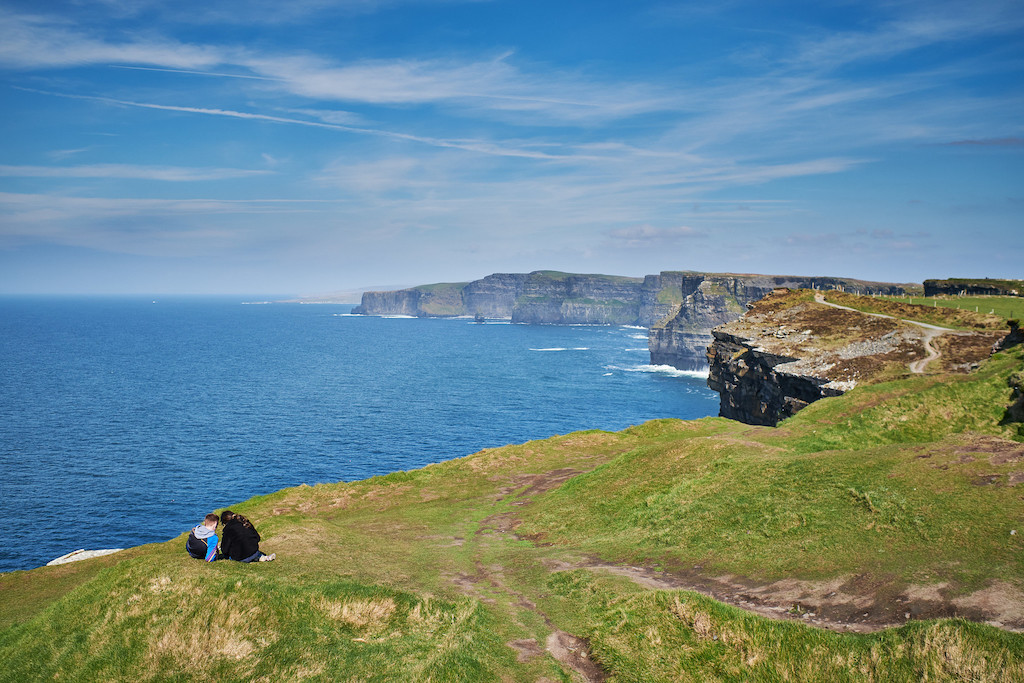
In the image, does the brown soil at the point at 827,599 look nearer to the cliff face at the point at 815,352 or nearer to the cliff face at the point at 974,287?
the cliff face at the point at 815,352

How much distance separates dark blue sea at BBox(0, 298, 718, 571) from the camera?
6188 cm

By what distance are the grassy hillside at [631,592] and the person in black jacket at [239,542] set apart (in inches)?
32.9

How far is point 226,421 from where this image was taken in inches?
3949

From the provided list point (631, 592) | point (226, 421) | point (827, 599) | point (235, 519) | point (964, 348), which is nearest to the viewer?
point (827, 599)

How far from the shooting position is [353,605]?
56.2 ft

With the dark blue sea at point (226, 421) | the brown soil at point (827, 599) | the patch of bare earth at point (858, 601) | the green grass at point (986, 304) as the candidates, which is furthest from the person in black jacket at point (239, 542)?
the green grass at point (986, 304)

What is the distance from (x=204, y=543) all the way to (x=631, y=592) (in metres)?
13.8

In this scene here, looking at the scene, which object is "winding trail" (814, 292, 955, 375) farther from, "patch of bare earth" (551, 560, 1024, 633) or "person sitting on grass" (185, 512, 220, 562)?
"person sitting on grass" (185, 512, 220, 562)

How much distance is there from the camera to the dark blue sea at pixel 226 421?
61.9 m

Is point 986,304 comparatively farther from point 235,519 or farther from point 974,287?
point 235,519

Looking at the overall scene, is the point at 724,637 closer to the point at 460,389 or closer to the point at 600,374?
the point at 460,389

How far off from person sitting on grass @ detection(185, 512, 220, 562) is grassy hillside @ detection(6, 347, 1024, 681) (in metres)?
1.00

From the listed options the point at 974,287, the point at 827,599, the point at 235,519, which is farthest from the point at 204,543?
the point at 974,287

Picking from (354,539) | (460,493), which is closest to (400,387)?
(460,493)
